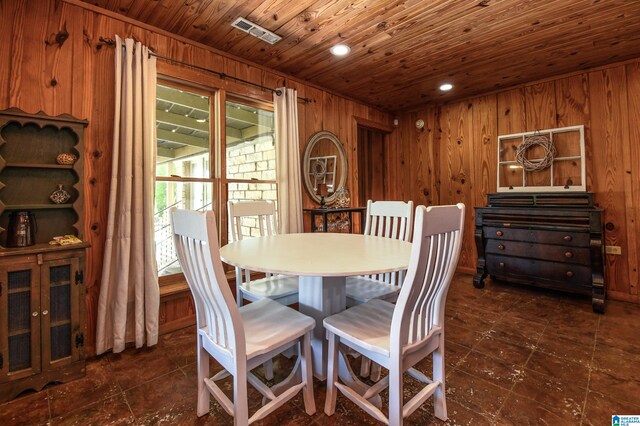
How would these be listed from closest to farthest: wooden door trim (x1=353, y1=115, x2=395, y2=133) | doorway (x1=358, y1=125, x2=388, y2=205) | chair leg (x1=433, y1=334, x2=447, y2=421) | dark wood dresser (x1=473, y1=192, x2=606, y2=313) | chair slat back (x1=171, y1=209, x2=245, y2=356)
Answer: chair slat back (x1=171, y1=209, x2=245, y2=356) < chair leg (x1=433, y1=334, x2=447, y2=421) < dark wood dresser (x1=473, y1=192, x2=606, y2=313) < wooden door trim (x1=353, y1=115, x2=395, y2=133) < doorway (x1=358, y1=125, x2=388, y2=205)

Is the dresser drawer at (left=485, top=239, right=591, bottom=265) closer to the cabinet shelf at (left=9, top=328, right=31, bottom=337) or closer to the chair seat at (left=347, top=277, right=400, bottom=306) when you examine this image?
the chair seat at (left=347, top=277, right=400, bottom=306)

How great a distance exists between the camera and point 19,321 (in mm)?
1576

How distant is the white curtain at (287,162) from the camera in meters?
2.97

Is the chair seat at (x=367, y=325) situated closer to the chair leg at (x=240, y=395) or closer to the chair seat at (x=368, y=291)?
the chair seat at (x=368, y=291)

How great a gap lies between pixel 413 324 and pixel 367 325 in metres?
0.23

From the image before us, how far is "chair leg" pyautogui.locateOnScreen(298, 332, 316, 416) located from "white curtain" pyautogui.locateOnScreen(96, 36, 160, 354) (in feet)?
4.21

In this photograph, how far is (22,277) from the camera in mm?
1579

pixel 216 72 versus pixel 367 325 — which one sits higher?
pixel 216 72

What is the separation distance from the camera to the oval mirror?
3.36 meters

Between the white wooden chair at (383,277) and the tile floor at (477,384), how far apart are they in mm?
510

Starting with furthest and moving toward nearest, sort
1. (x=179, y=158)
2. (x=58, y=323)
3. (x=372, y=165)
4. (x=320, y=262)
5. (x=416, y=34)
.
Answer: (x=372, y=165) < (x=179, y=158) < (x=416, y=34) < (x=58, y=323) < (x=320, y=262)

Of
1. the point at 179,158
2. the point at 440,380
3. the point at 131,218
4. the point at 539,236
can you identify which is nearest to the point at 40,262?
the point at 131,218

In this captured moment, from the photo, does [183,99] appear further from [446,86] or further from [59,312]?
[446,86]

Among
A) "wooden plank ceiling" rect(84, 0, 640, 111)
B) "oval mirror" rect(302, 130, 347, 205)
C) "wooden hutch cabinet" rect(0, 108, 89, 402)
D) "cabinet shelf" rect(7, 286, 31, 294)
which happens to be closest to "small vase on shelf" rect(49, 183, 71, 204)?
"wooden hutch cabinet" rect(0, 108, 89, 402)
